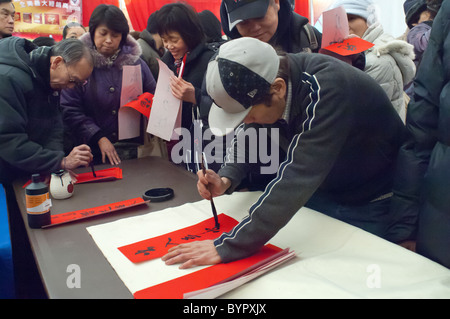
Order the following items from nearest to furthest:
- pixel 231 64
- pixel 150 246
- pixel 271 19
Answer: pixel 231 64, pixel 150 246, pixel 271 19

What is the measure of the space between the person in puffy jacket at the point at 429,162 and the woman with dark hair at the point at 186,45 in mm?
946

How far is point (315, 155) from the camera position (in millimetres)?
879

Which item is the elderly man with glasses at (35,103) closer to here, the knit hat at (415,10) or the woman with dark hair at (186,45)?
the woman with dark hair at (186,45)

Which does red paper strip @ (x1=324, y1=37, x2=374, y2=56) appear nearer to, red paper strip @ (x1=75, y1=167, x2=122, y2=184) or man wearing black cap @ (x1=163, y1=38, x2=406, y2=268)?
man wearing black cap @ (x1=163, y1=38, x2=406, y2=268)

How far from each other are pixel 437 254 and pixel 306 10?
5.94 metres

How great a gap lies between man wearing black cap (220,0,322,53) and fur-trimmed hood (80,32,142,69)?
56 centimetres

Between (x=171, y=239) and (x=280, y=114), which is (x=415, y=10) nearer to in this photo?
(x=280, y=114)

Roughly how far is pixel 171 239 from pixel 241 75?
48 cm

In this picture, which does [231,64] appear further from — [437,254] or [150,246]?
[437,254]

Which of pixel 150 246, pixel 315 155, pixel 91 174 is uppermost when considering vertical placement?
pixel 315 155

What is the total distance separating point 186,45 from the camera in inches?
71.0

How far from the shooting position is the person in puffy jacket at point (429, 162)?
874mm

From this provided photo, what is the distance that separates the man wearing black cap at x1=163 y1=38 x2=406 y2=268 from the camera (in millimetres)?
864
